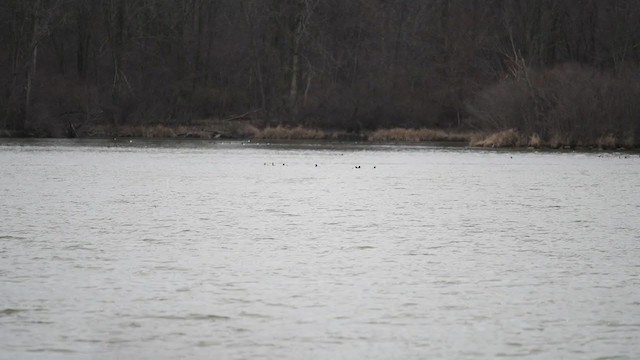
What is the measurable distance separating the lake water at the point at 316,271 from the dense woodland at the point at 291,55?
38248mm

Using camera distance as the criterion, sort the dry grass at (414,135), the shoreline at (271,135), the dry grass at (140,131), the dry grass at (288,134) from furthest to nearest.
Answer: the dry grass at (288,134) → the dry grass at (414,135) → the dry grass at (140,131) → the shoreline at (271,135)

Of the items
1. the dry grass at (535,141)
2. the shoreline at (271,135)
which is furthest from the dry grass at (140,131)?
the dry grass at (535,141)

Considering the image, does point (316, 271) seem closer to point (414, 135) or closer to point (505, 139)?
point (505, 139)

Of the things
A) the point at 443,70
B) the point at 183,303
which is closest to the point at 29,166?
the point at 183,303

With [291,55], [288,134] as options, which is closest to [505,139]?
[288,134]

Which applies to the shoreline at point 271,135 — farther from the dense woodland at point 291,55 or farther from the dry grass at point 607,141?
the dry grass at point 607,141

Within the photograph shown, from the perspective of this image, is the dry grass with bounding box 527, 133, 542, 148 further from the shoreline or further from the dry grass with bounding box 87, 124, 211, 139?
the dry grass with bounding box 87, 124, 211, 139

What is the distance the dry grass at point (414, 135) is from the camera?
65.6 m

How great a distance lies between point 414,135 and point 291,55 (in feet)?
41.0

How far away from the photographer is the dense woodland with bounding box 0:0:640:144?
64.4 meters

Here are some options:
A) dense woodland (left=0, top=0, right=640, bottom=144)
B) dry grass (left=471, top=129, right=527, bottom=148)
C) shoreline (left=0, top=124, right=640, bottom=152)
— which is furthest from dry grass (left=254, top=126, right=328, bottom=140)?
dry grass (left=471, top=129, right=527, bottom=148)

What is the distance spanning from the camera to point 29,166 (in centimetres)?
3444

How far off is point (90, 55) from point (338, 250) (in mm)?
60959

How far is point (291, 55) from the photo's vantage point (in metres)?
72.9
